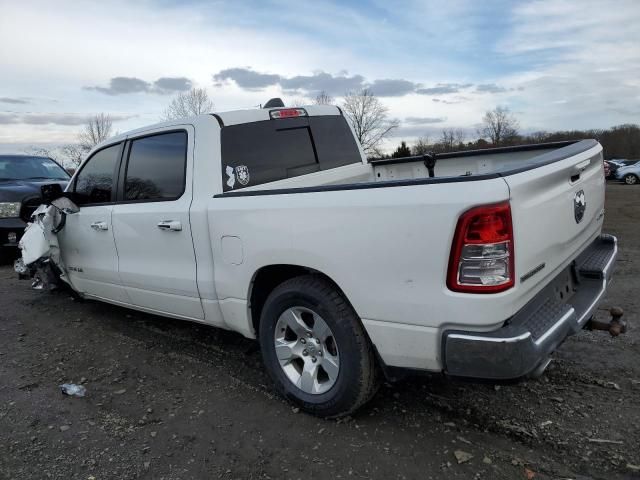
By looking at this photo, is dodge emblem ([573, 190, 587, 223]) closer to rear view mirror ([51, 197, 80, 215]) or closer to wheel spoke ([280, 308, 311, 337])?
wheel spoke ([280, 308, 311, 337])

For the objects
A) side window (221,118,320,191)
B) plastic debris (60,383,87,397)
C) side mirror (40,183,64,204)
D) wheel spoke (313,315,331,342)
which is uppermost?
side window (221,118,320,191)

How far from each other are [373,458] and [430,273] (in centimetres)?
107

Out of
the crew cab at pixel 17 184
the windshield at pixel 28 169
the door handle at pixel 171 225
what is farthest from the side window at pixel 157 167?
the windshield at pixel 28 169

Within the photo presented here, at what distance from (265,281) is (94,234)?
214cm

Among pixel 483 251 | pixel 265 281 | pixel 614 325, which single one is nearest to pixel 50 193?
pixel 265 281

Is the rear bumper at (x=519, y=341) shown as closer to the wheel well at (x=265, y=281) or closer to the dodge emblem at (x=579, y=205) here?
the dodge emblem at (x=579, y=205)

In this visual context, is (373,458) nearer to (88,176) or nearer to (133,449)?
(133,449)

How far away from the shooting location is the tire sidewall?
2752 millimetres

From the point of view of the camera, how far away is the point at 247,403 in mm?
3361

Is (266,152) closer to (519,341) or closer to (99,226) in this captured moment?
(99,226)

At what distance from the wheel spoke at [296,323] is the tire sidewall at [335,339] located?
0.04 m

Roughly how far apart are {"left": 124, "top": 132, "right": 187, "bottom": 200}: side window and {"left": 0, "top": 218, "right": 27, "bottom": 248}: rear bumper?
4794mm

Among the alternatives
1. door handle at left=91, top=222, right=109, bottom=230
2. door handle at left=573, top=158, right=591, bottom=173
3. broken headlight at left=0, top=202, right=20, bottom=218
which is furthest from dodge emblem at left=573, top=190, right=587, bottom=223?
broken headlight at left=0, top=202, right=20, bottom=218

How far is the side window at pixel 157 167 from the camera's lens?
12.1ft
